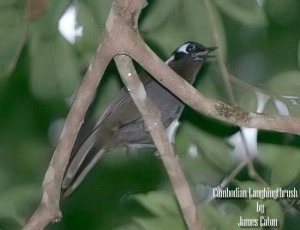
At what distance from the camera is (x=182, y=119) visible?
2.69ft

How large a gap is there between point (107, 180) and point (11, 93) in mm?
167

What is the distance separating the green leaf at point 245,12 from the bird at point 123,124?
0.23 ft

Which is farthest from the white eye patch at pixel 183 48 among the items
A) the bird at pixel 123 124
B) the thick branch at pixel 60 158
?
the thick branch at pixel 60 158

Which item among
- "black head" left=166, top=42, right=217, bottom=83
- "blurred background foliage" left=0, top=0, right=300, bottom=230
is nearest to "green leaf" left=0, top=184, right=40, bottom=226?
"blurred background foliage" left=0, top=0, right=300, bottom=230

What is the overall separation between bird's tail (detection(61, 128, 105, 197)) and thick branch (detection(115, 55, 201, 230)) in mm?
72

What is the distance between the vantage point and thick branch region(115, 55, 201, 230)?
0.75 m

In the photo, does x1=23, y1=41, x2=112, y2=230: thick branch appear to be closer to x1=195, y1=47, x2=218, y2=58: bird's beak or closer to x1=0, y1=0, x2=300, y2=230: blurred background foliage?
x1=0, y1=0, x2=300, y2=230: blurred background foliage

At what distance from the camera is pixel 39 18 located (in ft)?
2.79

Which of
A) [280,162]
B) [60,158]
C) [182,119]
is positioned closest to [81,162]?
[60,158]

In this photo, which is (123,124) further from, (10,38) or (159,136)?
(10,38)

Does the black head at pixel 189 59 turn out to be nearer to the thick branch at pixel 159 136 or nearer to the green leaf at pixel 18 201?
the thick branch at pixel 159 136

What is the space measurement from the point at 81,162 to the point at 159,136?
103mm

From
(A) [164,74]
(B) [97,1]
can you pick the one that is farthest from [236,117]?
(B) [97,1]

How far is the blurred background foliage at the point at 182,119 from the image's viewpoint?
0.83 m
